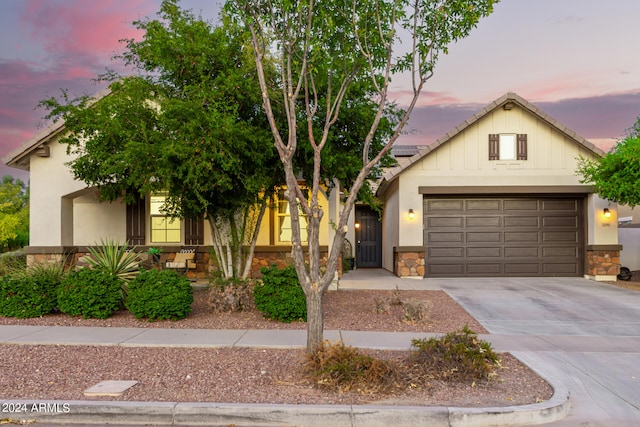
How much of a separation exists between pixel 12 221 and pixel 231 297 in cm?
1617

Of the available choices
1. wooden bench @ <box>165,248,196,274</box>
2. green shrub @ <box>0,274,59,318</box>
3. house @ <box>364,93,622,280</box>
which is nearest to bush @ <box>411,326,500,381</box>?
green shrub @ <box>0,274,59,318</box>

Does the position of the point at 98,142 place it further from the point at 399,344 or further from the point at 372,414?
the point at 372,414

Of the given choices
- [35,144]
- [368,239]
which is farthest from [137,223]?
[368,239]

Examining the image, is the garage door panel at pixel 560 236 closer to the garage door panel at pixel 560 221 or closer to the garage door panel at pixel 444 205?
the garage door panel at pixel 560 221

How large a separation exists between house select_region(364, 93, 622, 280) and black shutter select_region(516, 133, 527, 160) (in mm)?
29

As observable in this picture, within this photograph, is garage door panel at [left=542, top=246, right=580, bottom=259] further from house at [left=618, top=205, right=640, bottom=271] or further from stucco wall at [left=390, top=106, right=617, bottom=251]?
house at [left=618, top=205, right=640, bottom=271]

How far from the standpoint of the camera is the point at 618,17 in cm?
1407

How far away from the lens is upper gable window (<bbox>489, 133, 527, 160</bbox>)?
1555 centimetres

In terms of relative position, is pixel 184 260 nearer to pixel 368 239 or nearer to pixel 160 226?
pixel 160 226

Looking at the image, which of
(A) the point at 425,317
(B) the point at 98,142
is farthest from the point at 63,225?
(A) the point at 425,317

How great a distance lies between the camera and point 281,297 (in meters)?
Answer: 8.88

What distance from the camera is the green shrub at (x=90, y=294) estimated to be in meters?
9.12

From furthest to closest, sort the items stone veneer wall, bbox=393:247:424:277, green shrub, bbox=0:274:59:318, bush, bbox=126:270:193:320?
stone veneer wall, bbox=393:247:424:277 → green shrub, bbox=0:274:59:318 → bush, bbox=126:270:193:320

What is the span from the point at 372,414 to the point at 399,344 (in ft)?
9.27
